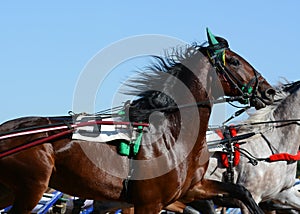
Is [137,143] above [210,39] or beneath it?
beneath

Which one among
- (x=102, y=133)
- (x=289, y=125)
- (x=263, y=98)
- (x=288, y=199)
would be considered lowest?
(x=288, y=199)

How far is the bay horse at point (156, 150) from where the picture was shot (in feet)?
20.7

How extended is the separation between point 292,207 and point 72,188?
13.0ft

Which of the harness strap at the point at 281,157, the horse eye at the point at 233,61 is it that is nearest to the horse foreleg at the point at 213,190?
the horse eye at the point at 233,61

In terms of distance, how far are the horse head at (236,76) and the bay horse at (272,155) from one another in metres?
1.85

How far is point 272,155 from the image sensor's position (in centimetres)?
886

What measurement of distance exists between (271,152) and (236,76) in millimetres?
2356

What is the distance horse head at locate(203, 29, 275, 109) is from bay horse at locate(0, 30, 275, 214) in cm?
1

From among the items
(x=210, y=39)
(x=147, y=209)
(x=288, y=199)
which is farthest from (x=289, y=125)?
(x=147, y=209)

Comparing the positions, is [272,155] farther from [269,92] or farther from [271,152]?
[269,92]

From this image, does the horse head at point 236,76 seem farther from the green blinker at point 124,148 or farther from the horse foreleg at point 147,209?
the horse foreleg at point 147,209

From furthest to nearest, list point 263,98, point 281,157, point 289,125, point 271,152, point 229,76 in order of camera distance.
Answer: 1. point 289,125
2. point 271,152
3. point 281,157
4. point 263,98
5. point 229,76

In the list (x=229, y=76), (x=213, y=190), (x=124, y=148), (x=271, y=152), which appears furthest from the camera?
(x=271, y=152)

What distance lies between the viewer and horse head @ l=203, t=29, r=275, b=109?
6.93 metres
